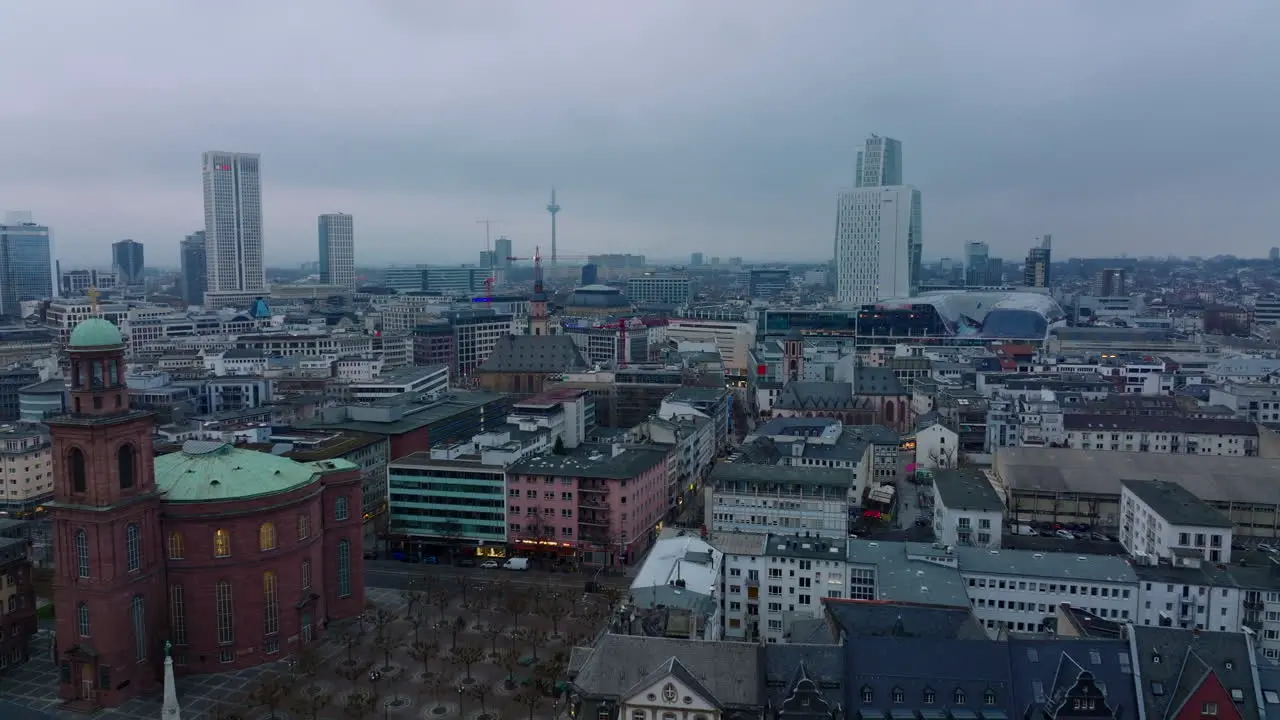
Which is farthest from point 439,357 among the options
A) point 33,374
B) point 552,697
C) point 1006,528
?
point 552,697

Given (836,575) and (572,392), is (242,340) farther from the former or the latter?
(836,575)

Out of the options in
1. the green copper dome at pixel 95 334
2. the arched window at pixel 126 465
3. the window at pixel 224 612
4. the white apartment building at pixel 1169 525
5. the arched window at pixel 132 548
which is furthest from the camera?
the white apartment building at pixel 1169 525

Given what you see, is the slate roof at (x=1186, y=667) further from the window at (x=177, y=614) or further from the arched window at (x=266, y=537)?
the window at (x=177, y=614)

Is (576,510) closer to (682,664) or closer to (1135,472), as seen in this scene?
(682,664)

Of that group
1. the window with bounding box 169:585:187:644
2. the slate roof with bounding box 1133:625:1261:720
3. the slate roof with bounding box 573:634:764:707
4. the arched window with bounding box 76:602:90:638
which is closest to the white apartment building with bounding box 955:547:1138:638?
the slate roof with bounding box 1133:625:1261:720

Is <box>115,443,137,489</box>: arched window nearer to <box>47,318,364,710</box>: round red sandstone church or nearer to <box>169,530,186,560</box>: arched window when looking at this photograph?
<box>47,318,364,710</box>: round red sandstone church

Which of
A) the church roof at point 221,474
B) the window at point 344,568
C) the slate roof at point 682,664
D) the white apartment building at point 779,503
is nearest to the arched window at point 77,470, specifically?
the church roof at point 221,474

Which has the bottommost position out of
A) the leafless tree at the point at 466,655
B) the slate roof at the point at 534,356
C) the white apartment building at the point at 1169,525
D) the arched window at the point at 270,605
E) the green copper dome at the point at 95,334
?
the leafless tree at the point at 466,655

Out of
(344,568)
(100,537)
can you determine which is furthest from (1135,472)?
(100,537)
